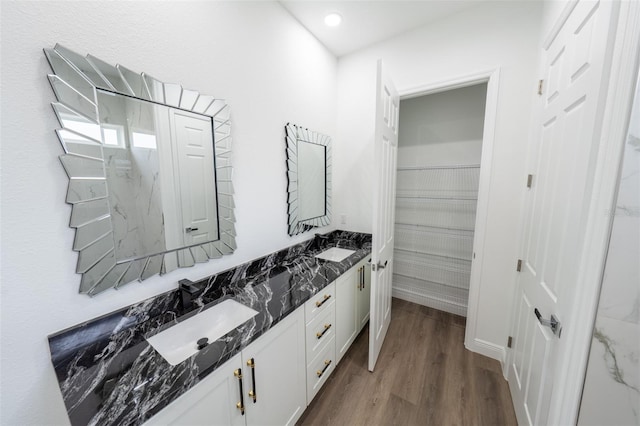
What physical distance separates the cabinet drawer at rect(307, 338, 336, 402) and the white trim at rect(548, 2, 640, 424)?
3.69 feet

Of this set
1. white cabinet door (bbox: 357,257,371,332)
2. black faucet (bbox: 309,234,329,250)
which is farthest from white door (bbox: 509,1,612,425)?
black faucet (bbox: 309,234,329,250)

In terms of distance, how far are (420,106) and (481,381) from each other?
8.46ft

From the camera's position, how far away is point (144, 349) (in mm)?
907

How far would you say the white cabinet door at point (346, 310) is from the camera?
170 centimetres

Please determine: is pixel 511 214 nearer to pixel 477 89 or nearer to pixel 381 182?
pixel 381 182

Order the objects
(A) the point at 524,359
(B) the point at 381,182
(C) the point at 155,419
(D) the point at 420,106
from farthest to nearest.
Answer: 1. (D) the point at 420,106
2. (B) the point at 381,182
3. (A) the point at 524,359
4. (C) the point at 155,419

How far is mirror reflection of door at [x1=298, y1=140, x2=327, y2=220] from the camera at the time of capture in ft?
6.83

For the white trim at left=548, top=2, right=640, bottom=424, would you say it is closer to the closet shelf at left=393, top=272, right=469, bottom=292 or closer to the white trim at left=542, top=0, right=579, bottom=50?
the white trim at left=542, top=0, right=579, bottom=50

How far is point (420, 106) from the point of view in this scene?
2.56 m

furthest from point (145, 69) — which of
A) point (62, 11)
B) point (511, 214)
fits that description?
point (511, 214)

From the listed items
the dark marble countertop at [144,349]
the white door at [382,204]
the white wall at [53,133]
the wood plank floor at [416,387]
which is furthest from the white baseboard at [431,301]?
the white wall at [53,133]

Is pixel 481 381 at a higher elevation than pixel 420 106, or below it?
below

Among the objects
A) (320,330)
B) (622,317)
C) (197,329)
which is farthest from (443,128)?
(197,329)

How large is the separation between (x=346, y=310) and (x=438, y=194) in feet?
5.35
